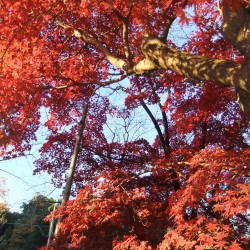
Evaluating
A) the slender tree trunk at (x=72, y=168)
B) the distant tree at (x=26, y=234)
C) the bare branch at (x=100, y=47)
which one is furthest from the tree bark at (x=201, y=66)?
the distant tree at (x=26, y=234)

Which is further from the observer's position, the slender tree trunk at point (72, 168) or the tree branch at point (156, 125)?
the tree branch at point (156, 125)

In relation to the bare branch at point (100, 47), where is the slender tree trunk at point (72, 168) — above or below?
below

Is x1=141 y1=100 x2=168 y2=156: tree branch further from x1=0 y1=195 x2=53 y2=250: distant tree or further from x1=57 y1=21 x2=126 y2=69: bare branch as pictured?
x1=0 y1=195 x2=53 y2=250: distant tree

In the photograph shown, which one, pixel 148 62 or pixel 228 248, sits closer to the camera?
pixel 228 248

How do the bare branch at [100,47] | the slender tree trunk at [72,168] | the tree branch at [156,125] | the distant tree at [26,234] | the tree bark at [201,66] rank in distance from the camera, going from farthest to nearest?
the distant tree at [26,234] → the tree branch at [156,125] → the slender tree trunk at [72,168] → the bare branch at [100,47] → the tree bark at [201,66]

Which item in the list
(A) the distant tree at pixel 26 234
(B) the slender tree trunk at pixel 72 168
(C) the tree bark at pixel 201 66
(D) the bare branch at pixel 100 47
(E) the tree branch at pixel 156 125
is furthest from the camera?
(A) the distant tree at pixel 26 234

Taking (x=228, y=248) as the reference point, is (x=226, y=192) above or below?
above

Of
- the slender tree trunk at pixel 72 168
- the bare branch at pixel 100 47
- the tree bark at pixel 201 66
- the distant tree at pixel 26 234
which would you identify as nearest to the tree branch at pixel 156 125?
the slender tree trunk at pixel 72 168

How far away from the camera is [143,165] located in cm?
841

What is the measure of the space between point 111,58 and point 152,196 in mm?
4088

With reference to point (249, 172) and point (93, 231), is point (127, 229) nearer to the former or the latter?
point (93, 231)

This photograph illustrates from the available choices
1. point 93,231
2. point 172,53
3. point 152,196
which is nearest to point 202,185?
point 172,53

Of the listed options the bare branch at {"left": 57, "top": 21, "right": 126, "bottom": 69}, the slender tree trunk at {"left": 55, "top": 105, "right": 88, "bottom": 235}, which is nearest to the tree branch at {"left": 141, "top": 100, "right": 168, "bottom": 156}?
the slender tree trunk at {"left": 55, "top": 105, "right": 88, "bottom": 235}

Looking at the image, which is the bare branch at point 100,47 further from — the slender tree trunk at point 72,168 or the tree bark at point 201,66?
the slender tree trunk at point 72,168
